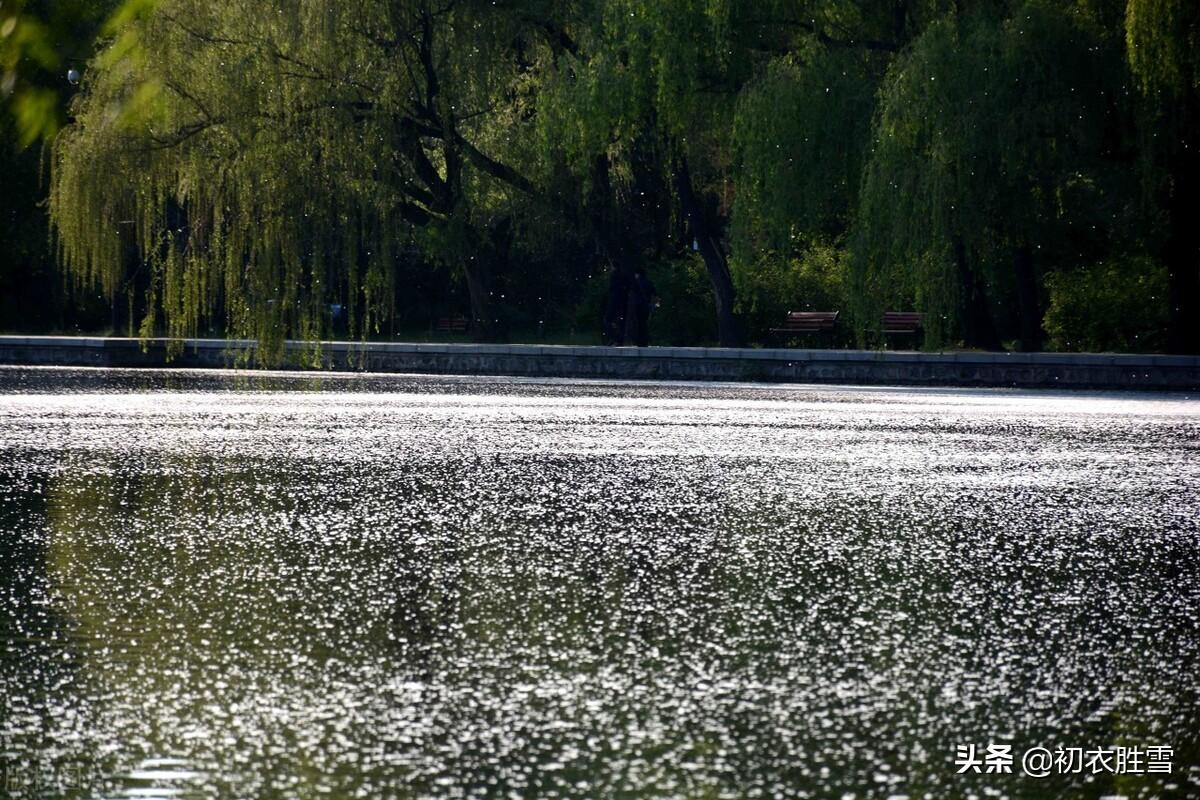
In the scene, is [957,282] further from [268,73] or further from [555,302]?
[555,302]

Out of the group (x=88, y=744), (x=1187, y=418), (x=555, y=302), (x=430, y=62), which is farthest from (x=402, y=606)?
(x=555, y=302)

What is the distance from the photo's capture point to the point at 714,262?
34.1m

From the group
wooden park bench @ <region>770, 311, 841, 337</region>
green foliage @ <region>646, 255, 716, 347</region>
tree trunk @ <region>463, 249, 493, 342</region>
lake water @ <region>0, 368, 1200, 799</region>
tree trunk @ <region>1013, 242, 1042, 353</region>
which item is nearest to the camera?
lake water @ <region>0, 368, 1200, 799</region>

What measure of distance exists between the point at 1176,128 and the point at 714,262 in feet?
29.3

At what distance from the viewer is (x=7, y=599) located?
6.95 meters

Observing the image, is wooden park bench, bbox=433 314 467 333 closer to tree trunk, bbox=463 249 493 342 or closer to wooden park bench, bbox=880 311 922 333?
tree trunk, bbox=463 249 493 342

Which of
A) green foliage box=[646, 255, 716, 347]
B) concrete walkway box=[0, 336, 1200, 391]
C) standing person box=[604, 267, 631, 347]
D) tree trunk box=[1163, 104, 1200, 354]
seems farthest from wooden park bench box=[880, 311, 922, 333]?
tree trunk box=[1163, 104, 1200, 354]

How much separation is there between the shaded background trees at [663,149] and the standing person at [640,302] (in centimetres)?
69

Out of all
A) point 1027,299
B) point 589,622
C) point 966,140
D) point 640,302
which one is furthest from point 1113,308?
point 589,622

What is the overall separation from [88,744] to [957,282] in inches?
938

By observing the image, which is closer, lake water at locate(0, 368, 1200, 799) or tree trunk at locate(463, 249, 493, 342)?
lake water at locate(0, 368, 1200, 799)

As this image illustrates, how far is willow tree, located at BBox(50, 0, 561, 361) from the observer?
25.7 m

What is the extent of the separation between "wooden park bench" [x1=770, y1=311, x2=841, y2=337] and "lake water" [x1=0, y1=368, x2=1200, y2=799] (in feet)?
71.5

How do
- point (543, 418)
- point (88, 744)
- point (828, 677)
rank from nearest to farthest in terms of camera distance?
point (88, 744) → point (828, 677) → point (543, 418)
